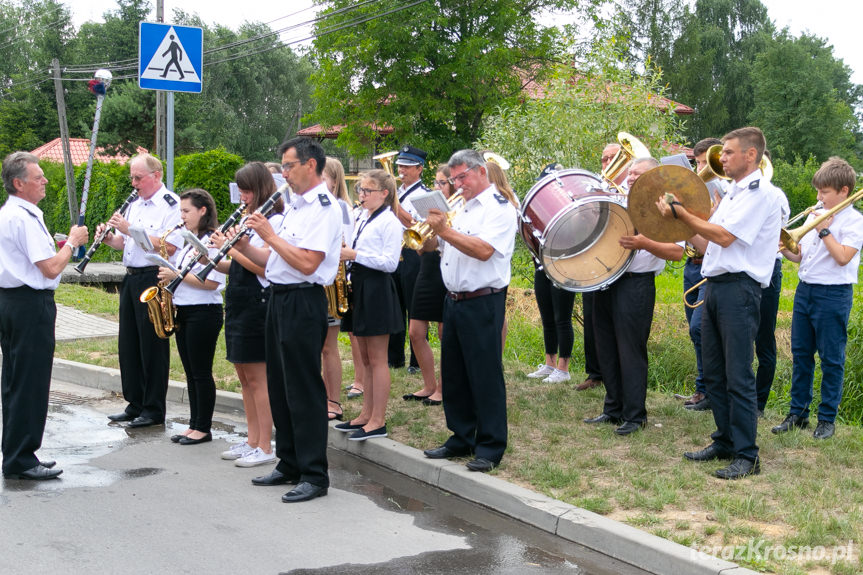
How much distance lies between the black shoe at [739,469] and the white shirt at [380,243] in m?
2.77

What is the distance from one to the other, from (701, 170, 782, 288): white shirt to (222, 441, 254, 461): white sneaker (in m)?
3.48

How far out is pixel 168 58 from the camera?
920 cm

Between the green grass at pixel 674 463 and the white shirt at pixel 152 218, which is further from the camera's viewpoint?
the white shirt at pixel 152 218

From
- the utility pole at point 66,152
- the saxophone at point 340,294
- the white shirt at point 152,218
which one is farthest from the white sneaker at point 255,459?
the utility pole at point 66,152

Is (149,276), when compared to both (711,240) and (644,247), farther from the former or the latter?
(711,240)

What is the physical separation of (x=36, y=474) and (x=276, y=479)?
5.14 feet

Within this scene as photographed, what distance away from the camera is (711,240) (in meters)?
5.45

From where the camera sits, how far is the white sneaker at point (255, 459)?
6.14 m

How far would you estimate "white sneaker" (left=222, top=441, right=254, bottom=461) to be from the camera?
633cm

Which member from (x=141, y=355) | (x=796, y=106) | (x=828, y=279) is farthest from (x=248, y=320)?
(x=796, y=106)

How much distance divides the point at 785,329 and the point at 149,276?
7634 mm

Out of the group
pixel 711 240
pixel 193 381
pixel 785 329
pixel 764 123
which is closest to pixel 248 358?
pixel 193 381

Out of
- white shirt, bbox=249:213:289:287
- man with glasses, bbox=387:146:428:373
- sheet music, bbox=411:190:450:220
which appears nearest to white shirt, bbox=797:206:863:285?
sheet music, bbox=411:190:450:220

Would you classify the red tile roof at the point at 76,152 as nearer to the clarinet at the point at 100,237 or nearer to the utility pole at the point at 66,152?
the utility pole at the point at 66,152
